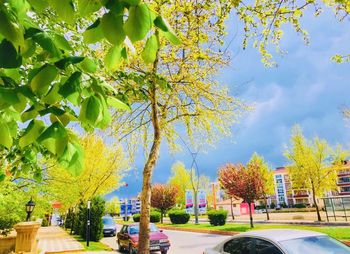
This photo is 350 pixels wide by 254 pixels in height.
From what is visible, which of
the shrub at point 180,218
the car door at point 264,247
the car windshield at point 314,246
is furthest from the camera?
the shrub at point 180,218

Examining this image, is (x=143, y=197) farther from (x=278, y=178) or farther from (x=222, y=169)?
(x=278, y=178)

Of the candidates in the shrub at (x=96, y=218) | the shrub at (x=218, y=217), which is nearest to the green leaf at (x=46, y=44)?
the shrub at (x=96, y=218)

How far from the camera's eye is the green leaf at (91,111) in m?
1.52

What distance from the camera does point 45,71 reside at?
1423 millimetres

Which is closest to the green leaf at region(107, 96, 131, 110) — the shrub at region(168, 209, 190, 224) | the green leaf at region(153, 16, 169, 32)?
the green leaf at region(153, 16, 169, 32)

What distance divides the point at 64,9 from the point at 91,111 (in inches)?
18.8

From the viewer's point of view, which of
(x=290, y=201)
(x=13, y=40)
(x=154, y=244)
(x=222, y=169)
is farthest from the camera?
(x=290, y=201)

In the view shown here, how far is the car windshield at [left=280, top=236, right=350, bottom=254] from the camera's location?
552cm

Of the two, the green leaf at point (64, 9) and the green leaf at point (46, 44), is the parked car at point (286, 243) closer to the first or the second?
the green leaf at point (46, 44)

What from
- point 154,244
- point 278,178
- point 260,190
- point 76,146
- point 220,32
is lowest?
point 154,244

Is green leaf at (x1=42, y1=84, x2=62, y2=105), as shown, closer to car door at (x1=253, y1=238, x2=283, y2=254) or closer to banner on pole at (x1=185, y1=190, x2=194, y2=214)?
car door at (x1=253, y1=238, x2=283, y2=254)

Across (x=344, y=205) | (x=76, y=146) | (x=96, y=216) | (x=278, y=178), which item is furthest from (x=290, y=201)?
(x=76, y=146)

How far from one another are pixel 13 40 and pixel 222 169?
28.4 metres

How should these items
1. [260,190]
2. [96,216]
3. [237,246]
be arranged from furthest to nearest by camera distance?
[260,190]
[96,216]
[237,246]
